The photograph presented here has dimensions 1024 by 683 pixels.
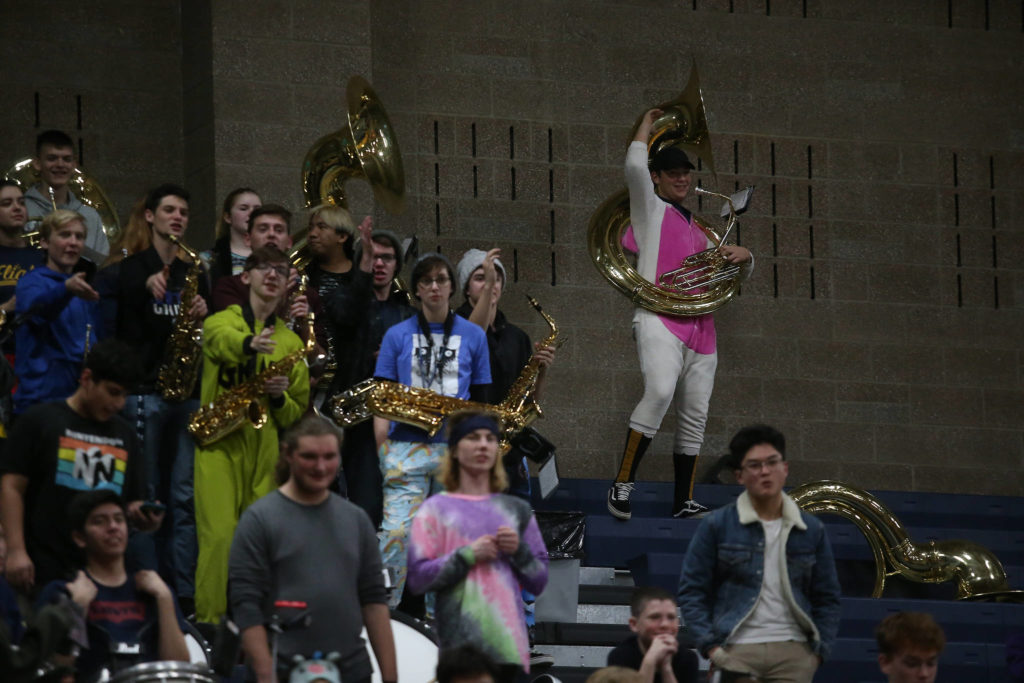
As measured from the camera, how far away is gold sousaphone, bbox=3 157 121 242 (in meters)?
9.27

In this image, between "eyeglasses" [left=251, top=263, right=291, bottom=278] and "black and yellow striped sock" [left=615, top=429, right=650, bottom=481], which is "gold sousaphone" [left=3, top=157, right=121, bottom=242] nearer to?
"eyeglasses" [left=251, top=263, right=291, bottom=278]

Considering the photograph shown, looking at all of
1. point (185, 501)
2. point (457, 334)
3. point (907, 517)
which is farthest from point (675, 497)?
point (185, 501)

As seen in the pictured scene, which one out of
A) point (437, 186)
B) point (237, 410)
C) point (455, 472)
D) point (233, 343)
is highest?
point (437, 186)

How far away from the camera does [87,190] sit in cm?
954

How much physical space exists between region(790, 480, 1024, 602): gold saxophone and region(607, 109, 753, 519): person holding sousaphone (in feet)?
2.63

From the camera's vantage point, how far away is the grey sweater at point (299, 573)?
18.0ft

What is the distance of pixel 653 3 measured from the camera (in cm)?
1252

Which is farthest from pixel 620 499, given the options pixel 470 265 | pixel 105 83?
pixel 105 83

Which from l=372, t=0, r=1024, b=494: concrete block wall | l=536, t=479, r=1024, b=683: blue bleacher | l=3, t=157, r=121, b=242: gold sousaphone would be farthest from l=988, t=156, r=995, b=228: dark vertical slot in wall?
l=3, t=157, r=121, b=242: gold sousaphone

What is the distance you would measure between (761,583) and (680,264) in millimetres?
4133

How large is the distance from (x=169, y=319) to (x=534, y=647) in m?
2.06

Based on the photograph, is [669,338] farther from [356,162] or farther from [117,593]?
[117,593]

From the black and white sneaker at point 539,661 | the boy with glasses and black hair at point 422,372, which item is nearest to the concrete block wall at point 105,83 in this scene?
the boy with glasses and black hair at point 422,372

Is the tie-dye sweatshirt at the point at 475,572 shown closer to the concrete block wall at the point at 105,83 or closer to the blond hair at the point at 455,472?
the blond hair at the point at 455,472
